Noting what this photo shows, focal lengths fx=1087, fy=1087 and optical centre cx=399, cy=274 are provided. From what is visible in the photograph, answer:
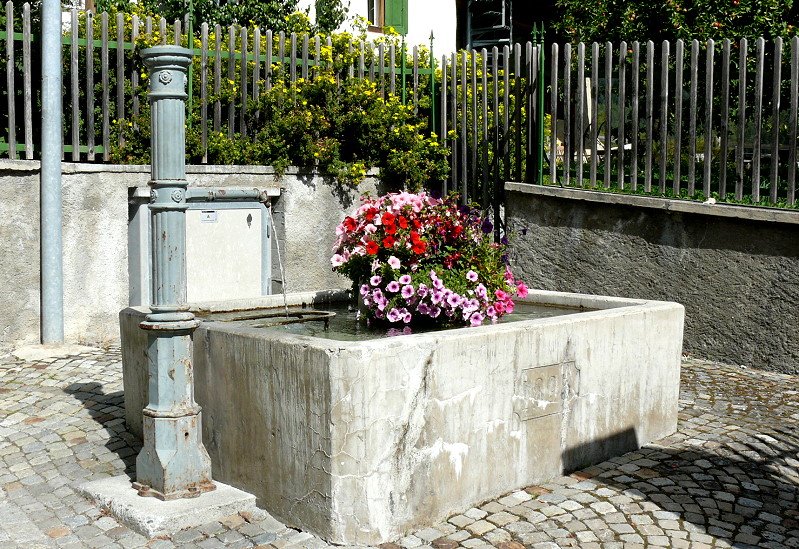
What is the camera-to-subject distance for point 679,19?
1192 cm

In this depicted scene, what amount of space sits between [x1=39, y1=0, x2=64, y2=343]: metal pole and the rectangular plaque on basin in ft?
14.6

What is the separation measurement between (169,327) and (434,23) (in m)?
14.9

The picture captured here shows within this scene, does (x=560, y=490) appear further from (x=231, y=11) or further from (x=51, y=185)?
(x=231, y=11)

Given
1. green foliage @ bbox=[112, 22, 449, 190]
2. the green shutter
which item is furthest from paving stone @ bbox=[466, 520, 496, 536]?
the green shutter

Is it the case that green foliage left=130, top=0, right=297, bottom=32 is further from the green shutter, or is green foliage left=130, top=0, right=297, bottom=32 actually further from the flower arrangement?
the flower arrangement

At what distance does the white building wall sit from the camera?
18594 mm

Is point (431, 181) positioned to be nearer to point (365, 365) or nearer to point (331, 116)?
point (331, 116)

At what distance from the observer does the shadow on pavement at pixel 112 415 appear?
5715mm

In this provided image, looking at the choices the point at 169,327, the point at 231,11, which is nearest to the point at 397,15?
the point at 231,11

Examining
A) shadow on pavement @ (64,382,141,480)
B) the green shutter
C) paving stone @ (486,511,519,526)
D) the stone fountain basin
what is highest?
the green shutter

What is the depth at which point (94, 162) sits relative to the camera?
359 inches

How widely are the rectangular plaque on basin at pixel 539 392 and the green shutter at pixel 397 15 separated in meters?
13.3

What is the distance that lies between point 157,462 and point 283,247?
4851mm

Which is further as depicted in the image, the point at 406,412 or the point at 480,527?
the point at 480,527
